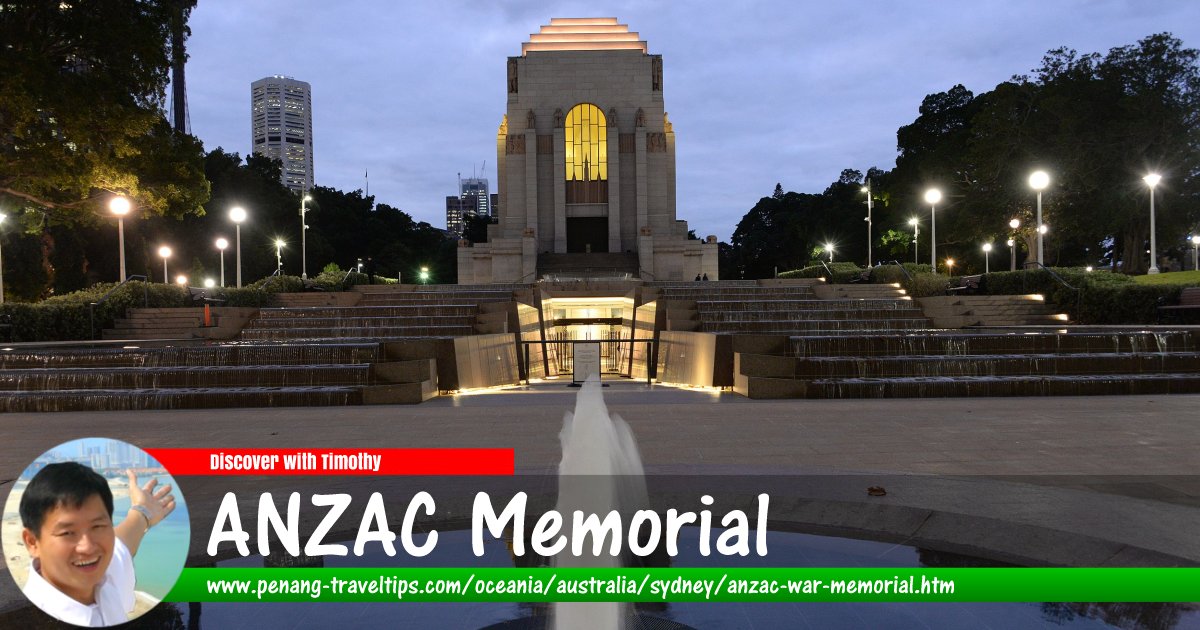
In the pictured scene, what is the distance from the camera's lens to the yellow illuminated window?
5594cm

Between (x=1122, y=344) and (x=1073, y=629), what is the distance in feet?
43.3

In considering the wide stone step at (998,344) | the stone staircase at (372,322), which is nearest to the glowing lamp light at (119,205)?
the stone staircase at (372,322)

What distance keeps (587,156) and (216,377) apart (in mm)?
44958

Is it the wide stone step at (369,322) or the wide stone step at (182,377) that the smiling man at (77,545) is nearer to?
the wide stone step at (182,377)

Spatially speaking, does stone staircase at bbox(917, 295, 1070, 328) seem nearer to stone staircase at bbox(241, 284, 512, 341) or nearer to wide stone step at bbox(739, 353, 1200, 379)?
wide stone step at bbox(739, 353, 1200, 379)

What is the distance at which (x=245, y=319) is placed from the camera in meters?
23.8

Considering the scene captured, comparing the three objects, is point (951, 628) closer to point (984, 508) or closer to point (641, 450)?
point (984, 508)

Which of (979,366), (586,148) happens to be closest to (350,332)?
(979,366)

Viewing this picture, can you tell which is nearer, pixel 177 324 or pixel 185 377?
pixel 185 377

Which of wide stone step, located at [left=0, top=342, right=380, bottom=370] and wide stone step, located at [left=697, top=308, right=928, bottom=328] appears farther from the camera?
wide stone step, located at [left=697, top=308, right=928, bottom=328]

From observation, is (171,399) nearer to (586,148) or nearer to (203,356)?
(203,356)

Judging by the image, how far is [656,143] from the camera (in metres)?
55.6

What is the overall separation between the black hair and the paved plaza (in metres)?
2.51

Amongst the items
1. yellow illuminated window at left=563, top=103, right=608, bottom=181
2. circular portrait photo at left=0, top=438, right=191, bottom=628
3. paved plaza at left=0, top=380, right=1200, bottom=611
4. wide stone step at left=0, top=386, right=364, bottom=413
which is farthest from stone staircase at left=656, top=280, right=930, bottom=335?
yellow illuminated window at left=563, top=103, right=608, bottom=181
